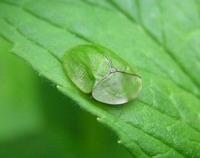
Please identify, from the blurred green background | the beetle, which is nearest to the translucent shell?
the beetle

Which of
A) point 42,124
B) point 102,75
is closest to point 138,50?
point 102,75

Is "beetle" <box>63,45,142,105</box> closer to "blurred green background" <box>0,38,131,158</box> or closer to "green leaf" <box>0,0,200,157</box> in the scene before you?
"green leaf" <box>0,0,200,157</box>

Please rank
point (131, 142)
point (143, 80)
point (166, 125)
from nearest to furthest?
1. point (131, 142)
2. point (166, 125)
3. point (143, 80)

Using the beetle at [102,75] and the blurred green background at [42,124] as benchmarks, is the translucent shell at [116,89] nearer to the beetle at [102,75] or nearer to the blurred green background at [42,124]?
the beetle at [102,75]

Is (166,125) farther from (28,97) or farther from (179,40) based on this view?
(28,97)

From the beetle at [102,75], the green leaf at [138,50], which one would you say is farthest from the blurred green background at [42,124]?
the beetle at [102,75]

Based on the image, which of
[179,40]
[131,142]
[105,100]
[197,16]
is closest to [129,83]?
[105,100]
